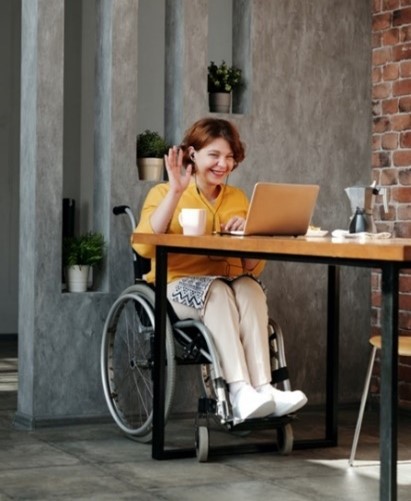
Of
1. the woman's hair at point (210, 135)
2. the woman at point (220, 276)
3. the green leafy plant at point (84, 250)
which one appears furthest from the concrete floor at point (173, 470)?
the woman's hair at point (210, 135)

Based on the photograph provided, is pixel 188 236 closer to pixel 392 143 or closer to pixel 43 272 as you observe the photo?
pixel 43 272

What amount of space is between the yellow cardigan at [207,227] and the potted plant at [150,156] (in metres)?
0.40

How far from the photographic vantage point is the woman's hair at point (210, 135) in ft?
14.5

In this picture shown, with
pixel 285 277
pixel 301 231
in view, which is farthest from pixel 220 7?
pixel 301 231

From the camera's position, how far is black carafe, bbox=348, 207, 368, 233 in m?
3.95

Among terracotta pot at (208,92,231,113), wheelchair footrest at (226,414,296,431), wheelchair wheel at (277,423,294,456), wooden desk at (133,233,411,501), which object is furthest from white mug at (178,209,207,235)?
terracotta pot at (208,92,231,113)

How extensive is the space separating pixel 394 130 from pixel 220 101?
0.84 m

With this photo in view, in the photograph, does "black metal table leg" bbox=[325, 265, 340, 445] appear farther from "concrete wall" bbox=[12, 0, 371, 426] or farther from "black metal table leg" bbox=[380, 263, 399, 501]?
"black metal table leg" bbox=[380, 263, 399, 501]

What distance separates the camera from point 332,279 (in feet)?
14.3

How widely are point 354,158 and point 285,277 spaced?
675mm

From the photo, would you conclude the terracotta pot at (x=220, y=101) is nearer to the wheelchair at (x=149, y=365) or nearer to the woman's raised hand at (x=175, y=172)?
the wheelchair at (x=149, y=365)

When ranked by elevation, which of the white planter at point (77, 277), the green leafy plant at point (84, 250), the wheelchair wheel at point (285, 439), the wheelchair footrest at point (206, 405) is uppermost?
the green leafy plant at point (84, 250)

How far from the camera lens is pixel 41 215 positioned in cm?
465

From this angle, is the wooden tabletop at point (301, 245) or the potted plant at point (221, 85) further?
the potted plant at point (221, 85)
